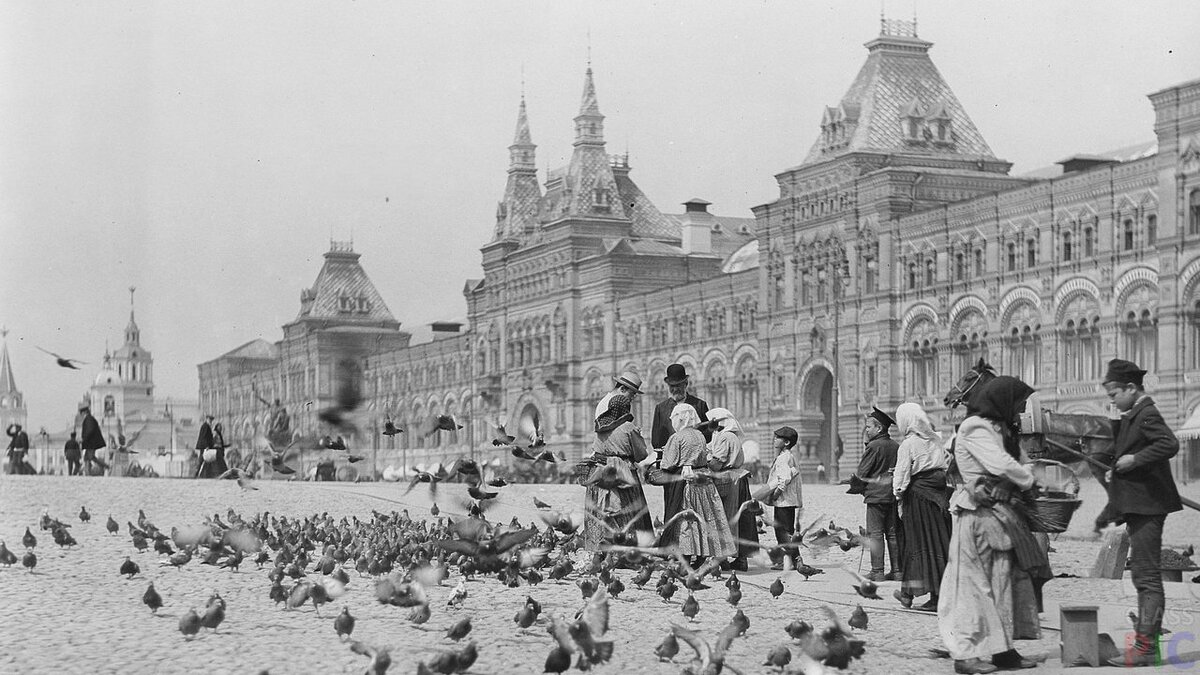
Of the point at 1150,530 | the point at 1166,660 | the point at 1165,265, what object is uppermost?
the point at 1165,265

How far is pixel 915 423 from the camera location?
14.2 meters

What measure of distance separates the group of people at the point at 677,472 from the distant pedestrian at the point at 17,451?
2692 cm

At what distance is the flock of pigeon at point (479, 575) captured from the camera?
33.7 feet

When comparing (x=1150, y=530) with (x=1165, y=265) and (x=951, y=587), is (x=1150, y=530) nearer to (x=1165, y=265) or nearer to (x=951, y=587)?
(x=951, y=587)

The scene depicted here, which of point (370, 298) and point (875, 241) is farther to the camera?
point (370, 298)

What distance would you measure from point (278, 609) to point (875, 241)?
47645mm

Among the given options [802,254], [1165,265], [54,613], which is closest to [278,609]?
[54,613]

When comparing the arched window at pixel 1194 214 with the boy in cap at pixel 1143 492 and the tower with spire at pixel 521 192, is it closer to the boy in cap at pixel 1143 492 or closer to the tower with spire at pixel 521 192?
the boy in cap at pixel 1143 492

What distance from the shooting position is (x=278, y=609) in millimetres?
13578

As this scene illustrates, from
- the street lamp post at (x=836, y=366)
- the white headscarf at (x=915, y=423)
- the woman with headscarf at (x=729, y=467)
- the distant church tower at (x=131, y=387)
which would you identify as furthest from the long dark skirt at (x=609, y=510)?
the distant church tower at (x=131, y=387)

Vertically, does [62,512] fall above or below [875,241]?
below

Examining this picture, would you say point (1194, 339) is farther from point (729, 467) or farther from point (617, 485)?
point (617, 485)

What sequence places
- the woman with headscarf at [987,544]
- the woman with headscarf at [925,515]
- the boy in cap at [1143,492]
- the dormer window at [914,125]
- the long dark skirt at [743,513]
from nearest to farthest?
the woman with headscarf at [987,544]
the boy in cap at [1143,492]
the woman with headscarf at [925,515]
the long dark skirt at [743,513]
the dormer window at [914,125]

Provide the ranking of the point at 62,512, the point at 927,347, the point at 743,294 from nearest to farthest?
the point at 62,512 < the point at 927,347 < the point at 743,294
